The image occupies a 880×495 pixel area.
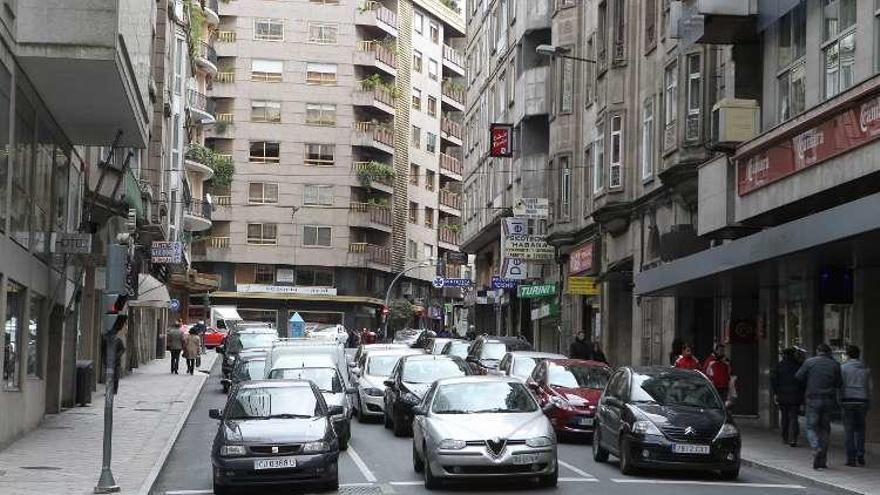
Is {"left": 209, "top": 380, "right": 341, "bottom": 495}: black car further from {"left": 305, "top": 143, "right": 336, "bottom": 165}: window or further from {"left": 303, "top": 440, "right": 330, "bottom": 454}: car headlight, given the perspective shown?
{"left": 305, "top": 143, "right": 336, "bottom": 165}: window

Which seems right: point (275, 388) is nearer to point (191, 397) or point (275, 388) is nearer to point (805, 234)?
point (805, 234)

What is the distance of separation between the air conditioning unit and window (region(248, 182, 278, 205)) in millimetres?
68961

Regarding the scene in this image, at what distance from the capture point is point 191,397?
114 feet

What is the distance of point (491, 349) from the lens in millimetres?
35812

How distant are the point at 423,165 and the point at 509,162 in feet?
148

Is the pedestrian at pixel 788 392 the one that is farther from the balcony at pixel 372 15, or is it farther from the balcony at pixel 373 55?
the balcony at pixel 372 15

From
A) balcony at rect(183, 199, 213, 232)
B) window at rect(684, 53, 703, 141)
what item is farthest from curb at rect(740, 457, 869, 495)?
balcony at rect(183, 199, 213, 232)

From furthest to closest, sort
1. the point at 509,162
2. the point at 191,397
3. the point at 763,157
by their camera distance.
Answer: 1. the point at 509,162
2. the point at 191,397
3. the point at 763,157

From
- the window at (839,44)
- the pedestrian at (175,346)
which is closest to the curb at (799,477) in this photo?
the window at (839,44)

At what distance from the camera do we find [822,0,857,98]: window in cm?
2241

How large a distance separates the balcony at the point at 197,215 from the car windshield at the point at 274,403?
188ft

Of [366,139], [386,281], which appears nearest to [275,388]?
[366,139]

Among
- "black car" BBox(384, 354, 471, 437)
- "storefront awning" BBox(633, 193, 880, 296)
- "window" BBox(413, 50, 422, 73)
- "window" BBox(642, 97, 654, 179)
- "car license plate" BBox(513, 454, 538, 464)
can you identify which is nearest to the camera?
"car license plate" BBox(513, 454, 538, 464)

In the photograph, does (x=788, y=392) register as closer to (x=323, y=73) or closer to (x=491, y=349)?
(x=491, y=349)
